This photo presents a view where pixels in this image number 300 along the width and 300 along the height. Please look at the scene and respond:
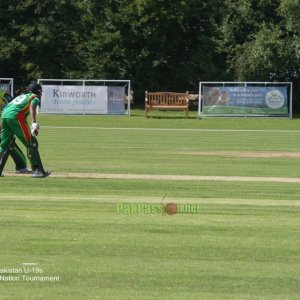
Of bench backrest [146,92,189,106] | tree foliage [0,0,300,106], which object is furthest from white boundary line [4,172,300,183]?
tree foliage [0,0,300,106]

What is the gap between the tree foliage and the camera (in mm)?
55375

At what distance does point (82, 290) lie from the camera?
805 centimetres

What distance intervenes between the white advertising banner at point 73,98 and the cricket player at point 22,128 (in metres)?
28.2

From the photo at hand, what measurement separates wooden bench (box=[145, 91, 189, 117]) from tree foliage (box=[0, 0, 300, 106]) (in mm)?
7129

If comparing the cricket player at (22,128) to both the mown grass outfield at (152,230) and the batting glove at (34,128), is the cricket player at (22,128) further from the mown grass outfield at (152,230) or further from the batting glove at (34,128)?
the mown grass outfield at (152,230)

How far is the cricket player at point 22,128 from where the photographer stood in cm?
1759

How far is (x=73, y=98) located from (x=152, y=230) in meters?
35.2

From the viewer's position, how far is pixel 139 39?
2213 inches

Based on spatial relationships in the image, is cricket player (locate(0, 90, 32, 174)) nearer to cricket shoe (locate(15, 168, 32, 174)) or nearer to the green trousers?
cricket shoe (locate(15, 168, 32, 174))

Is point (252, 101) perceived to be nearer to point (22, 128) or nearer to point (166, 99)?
point (166, 99)

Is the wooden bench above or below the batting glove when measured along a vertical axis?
below

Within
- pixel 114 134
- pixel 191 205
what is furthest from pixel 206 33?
pixel 191 205

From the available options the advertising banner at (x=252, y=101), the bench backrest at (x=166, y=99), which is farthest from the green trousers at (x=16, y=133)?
the bench backrest at (x=166, y=99)

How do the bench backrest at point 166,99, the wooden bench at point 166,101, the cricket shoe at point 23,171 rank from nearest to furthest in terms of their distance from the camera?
1. the cricket shoe at point 23,171
2. the wooden bench at point 166,101
3. the bench backrest at point 166,99
